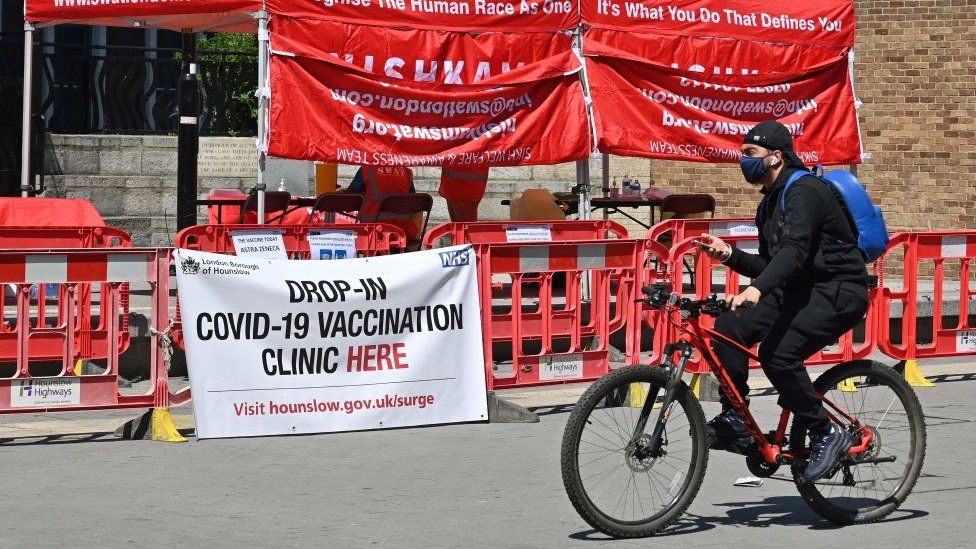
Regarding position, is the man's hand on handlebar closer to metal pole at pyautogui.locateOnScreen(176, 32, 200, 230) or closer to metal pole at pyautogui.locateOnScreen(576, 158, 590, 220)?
metal pole at pyautogui.locateOnScreen(576, 158, 590, 220)

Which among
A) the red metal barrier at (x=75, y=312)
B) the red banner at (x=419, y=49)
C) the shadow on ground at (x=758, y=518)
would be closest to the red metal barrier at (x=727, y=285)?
the shadow on ground at (x=758, y=518)

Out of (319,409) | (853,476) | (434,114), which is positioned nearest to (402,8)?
(434,114)

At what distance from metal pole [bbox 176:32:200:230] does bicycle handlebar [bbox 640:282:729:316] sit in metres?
9.56

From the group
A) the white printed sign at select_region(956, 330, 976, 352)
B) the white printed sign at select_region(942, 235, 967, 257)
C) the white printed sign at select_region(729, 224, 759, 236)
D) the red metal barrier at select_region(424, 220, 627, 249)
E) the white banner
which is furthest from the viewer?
the white printed sign at select_region(729, 224, 759, 236)

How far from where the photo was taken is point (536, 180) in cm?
2089

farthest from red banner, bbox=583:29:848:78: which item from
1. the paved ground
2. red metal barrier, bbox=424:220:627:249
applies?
the paved ground

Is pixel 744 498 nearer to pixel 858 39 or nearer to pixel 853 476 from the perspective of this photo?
pixel 853 476

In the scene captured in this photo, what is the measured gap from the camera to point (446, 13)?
45.5 feet

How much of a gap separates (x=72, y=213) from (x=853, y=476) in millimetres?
8867

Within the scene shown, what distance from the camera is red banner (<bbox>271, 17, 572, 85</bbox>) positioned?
13.2 metres

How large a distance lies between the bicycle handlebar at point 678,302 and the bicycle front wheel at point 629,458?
28 cm

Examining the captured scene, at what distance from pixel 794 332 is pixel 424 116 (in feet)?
23.9

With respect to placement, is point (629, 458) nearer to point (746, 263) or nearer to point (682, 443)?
point (682, 443)

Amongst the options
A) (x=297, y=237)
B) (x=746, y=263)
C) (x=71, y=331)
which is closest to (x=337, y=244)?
(x=297, y=237)
